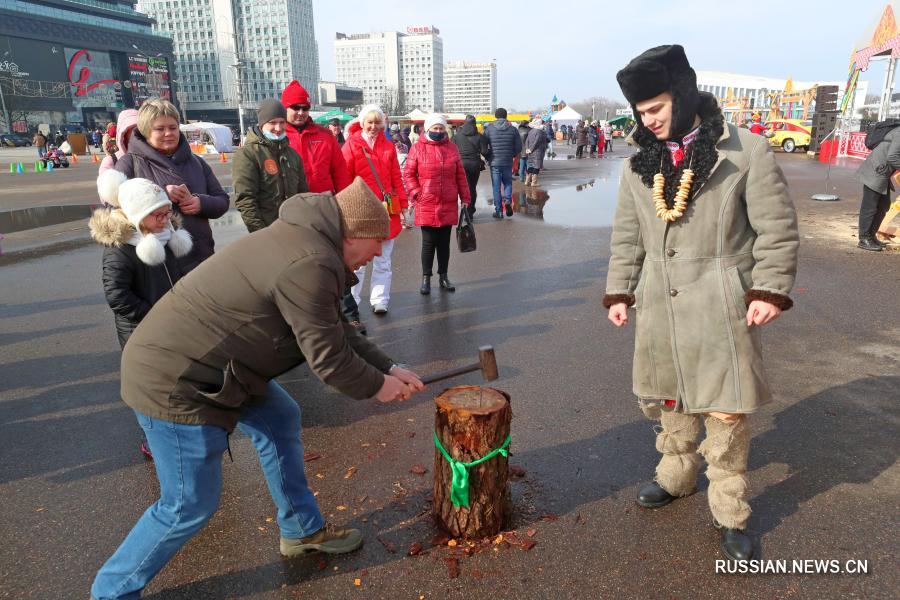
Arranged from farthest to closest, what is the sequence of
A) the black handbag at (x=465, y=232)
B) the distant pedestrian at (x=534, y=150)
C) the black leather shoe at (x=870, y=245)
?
the distant pedestrian at (x=534, y=150), the black leather shoe at (x=870, y=245), the black handbag at (x=465, y=232)

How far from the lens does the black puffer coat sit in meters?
3.15

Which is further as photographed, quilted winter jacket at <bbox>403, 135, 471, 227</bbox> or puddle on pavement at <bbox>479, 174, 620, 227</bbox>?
puddle on pavement at <bbox>479, 174, 620, 227</bbox>

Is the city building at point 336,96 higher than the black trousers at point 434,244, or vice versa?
the city building at point 336,96

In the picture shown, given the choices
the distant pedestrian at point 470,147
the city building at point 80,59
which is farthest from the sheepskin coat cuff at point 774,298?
the city building at point 80,59

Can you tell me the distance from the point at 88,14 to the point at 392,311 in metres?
106

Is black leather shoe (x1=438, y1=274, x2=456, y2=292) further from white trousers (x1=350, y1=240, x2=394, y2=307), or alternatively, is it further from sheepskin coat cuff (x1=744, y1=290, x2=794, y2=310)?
sheepskin coat cuff (x1=744, y1=290, x2=794, y2=310)

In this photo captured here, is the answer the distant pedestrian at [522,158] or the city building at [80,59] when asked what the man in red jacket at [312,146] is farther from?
the city building at [80,59]

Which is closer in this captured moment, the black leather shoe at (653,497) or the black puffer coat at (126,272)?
the black leather shoe at (653,497)

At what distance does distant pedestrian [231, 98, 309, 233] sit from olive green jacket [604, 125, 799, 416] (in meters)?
2.88

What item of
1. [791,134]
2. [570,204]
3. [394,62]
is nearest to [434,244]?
[570,204]

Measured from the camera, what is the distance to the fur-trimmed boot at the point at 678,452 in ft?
9.52

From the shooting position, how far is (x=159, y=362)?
2092 millimetres

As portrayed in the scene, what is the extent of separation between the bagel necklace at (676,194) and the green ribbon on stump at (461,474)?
1220 millimetres

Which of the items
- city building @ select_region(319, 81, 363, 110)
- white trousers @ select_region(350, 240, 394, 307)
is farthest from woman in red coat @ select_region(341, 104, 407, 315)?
city building @ select_region(319, 81, 363, 110)
